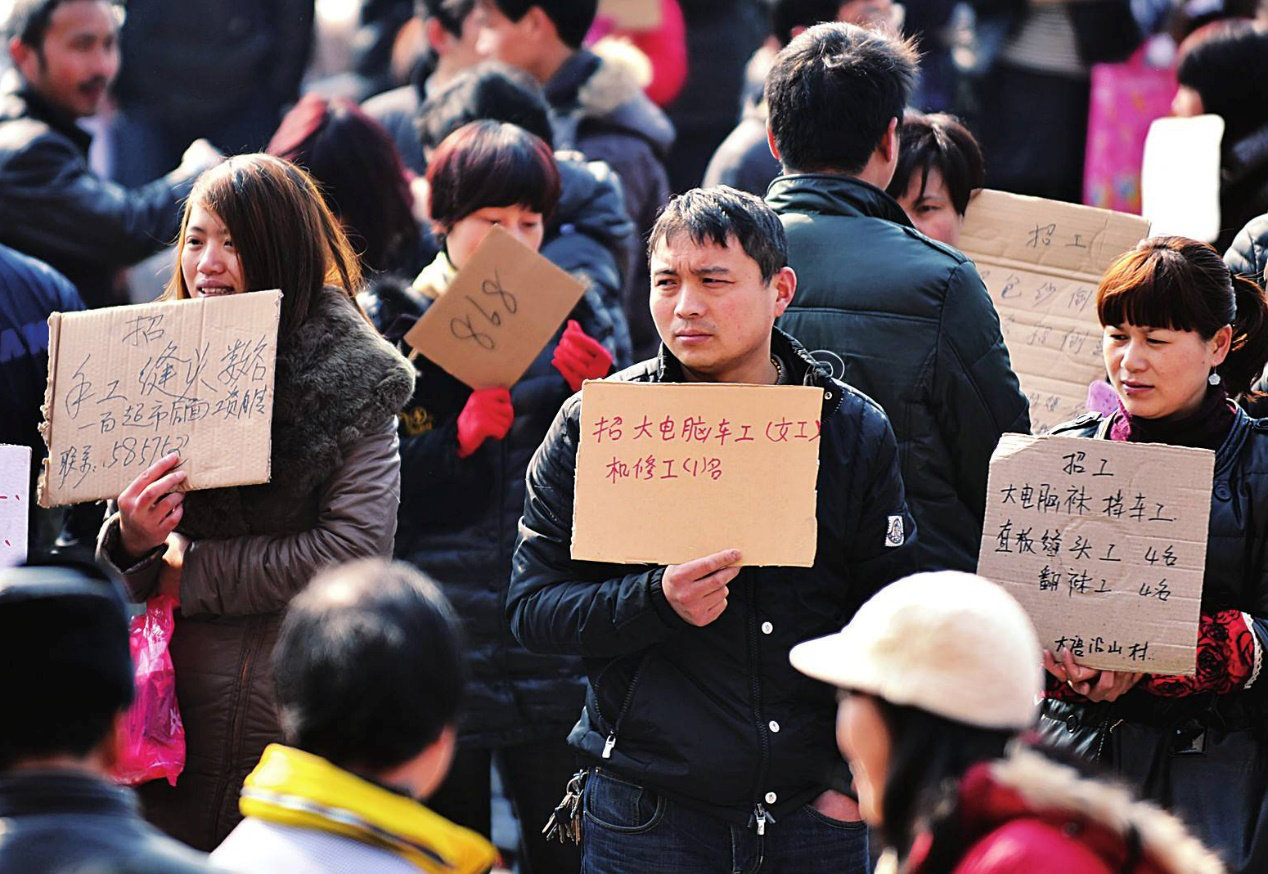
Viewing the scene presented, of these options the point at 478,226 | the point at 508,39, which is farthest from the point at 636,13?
the point at 478,226

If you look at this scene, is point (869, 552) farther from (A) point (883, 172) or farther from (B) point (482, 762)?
(B) point (482, 762)

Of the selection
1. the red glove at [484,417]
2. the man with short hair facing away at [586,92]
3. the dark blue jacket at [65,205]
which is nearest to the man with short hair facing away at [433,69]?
the man with short hair facing away at [586,92]

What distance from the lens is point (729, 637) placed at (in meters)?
3.39

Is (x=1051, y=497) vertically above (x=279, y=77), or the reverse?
(x=279, y=77)

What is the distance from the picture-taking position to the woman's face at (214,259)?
3.85m

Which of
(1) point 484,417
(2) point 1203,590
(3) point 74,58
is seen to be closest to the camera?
(2) point 1203,590

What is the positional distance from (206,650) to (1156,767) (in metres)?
2.03

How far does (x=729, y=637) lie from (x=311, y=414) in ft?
3.41

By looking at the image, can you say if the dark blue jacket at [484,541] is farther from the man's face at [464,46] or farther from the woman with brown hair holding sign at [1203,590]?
the man's face at [464,46]

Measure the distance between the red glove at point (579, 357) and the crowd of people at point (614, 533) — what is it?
10 millimetres

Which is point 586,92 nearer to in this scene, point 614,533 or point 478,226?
point 478,226

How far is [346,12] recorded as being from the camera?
33.7 feet

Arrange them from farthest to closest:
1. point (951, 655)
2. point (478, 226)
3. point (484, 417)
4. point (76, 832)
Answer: point (478, 226)
point (484, 417)
point (951, 655)
point (76, 832)

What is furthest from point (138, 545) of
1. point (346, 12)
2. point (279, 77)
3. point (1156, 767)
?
point (346, 12)
